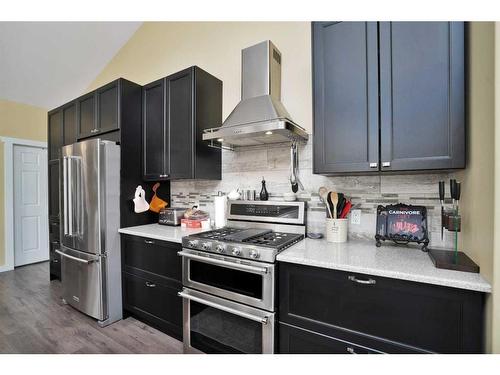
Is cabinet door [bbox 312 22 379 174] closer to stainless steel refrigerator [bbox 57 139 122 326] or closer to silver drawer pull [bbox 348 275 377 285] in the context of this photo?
silver drawer pull [bbox 348 275 377 285]

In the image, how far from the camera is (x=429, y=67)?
137 cm

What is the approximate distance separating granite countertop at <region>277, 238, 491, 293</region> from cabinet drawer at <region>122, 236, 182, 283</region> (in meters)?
0.98

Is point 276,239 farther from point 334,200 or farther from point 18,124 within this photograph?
point 18,124

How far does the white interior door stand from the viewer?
409 cm

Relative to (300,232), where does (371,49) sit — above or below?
above

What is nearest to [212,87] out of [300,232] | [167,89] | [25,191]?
[167,89]

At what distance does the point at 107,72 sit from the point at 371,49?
4.00m

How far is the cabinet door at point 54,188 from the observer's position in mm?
3414

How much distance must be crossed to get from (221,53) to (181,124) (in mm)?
949

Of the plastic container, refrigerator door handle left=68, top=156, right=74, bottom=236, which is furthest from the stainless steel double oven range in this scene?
refrigerator door handle left=68, top=156, right=74, bottom=236

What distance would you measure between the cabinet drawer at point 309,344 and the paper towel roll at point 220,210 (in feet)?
3.78

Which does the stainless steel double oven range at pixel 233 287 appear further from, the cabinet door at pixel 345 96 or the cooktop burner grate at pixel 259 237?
the cabinet door at pixel 345 96
